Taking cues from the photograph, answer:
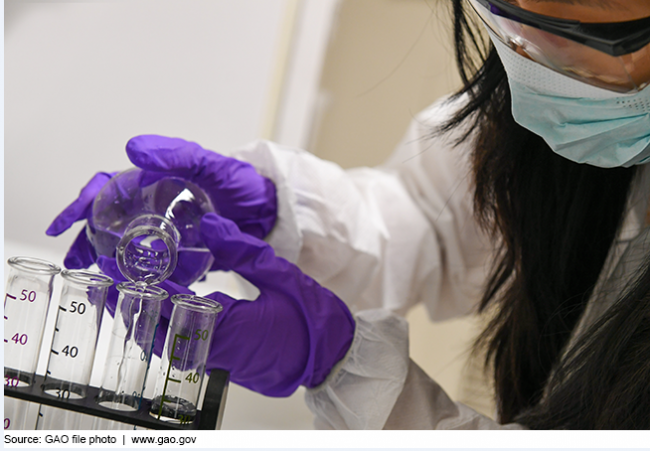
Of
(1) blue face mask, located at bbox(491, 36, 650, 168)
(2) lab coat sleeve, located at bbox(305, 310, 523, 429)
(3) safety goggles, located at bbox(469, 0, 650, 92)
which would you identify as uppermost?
(3) safety goggles, located at bbox(469, 0, 650, 92)

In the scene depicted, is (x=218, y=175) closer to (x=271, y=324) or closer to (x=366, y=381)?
(x=271, y=324)

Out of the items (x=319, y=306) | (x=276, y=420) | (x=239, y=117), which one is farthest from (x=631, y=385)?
(x=239, y=117)

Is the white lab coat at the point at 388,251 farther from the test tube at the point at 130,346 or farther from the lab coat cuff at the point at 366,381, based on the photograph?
the test tube at the point at 130,346

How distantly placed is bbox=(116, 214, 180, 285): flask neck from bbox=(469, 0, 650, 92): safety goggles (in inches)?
18.3

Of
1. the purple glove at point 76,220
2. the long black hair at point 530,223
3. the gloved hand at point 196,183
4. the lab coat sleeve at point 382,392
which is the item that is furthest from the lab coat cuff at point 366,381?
the purple glove at point 76,220

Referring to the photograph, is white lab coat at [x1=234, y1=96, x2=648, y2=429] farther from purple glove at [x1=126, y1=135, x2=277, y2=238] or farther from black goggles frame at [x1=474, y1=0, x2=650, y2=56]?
black goggles frame at [x1=474, y1=0, x2=650, y2=56]

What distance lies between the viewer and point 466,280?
1488mm

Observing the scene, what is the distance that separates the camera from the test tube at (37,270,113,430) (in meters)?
0.60

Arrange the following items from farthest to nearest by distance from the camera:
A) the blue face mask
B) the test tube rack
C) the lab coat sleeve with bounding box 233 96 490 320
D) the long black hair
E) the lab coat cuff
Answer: the lab coat sleeve with bounding box 233 96 490 320 → the long black hair → the lab coat cuff → the blue face mask → the test tube rack

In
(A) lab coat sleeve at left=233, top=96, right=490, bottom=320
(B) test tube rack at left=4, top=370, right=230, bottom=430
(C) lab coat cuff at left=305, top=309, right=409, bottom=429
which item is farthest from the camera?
(A) lab coat sleeve at left=233, top=96, right=490, bottom=320

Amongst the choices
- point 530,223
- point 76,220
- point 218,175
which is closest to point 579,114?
point 530,223

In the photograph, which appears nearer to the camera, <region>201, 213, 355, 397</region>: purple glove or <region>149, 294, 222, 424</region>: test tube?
<region>149, 294, 222, 424</region>: test tube

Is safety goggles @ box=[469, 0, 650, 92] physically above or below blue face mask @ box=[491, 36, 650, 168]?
above

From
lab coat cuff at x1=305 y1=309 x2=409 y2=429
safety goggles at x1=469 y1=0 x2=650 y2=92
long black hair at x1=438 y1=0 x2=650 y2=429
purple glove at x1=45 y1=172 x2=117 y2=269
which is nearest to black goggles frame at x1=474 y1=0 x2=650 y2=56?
safety goggles at x1=469 y1=0 x2=650 y2=92
